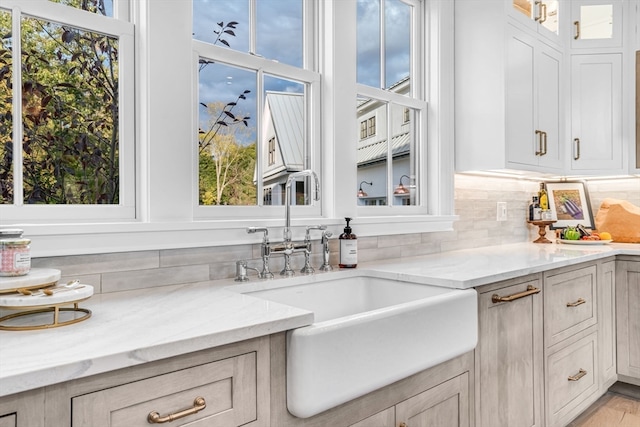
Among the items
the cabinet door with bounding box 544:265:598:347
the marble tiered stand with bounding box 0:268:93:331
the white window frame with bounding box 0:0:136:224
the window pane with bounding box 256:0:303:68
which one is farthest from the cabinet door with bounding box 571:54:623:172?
the marble tiered stand with bounding box 0:268:93:331

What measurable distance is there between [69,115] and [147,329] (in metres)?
0.84

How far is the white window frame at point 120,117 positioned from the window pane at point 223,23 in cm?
28

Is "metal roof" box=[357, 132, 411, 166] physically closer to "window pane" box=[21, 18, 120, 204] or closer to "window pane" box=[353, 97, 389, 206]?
"window pane" box=[353, 97, 389, 206]

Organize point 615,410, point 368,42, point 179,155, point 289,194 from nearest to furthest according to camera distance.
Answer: point 179,155 → point 289,194 → point 368,42 → point 615,410

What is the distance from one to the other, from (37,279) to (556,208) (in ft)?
11.4

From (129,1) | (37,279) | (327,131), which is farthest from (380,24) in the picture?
(37,279)

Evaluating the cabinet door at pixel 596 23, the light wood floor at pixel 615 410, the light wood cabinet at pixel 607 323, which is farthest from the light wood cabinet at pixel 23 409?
the cabinet door at pixel 596 23

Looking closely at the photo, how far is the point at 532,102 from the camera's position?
2783 mm

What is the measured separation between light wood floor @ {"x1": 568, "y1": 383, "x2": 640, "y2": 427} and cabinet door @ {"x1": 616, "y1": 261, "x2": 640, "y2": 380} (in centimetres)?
17

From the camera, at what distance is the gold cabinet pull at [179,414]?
87cm

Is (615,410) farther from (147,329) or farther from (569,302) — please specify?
(147,329)

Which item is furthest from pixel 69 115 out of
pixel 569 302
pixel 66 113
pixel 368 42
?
pixel 569 302

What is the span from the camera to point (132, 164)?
59.9 inches

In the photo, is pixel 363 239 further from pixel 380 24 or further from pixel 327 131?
pixel 380 24
